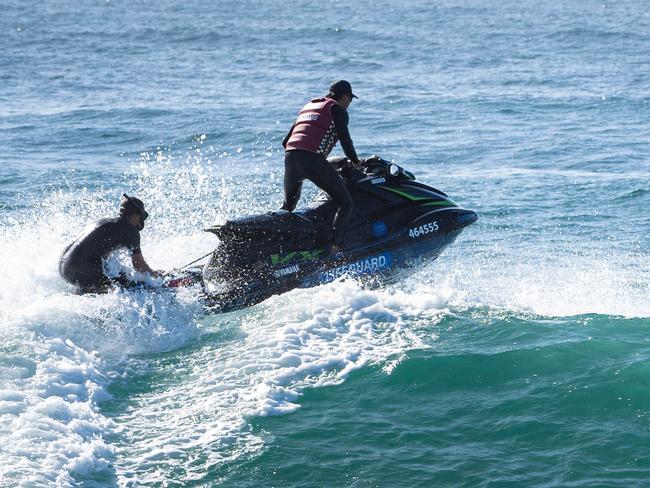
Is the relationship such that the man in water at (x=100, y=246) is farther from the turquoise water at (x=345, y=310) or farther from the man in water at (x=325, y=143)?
the man in water at (x=325, y=143)

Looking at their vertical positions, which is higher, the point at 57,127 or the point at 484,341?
the point at 57,127

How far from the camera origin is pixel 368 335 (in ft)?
26.9

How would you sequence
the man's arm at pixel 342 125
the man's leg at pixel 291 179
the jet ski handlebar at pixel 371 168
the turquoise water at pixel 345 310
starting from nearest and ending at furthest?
the turquoise water at pixel 345 310
the man's arm at pixel 342 125
the man's leg at pixel 291 179
the jet ski handlebar at pixel 371 168

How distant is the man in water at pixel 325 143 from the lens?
8.70 metres

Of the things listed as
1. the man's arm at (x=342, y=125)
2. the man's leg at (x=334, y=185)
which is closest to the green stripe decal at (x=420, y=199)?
the man's leg at (x=334, y=185)

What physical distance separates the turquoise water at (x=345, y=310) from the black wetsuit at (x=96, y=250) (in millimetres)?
201

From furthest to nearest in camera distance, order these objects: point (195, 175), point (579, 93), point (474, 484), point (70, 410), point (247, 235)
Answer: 1. point (579, 93)
2. point (195, 175)
3. point (247, 235)
4. point (70, 410)
5. point (474, 484)

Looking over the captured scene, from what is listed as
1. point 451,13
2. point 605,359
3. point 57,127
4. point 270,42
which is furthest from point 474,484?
point 451,13

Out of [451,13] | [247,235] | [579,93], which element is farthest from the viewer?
[451,13]

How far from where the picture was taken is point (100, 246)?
26.7ft

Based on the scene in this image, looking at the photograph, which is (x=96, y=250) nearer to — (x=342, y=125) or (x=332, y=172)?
(x=332, y=172)

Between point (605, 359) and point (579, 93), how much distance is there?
16.0 meters

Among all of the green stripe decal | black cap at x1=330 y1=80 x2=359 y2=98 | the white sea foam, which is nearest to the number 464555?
the green stripe decal

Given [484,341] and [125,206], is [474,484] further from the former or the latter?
[125,206]
